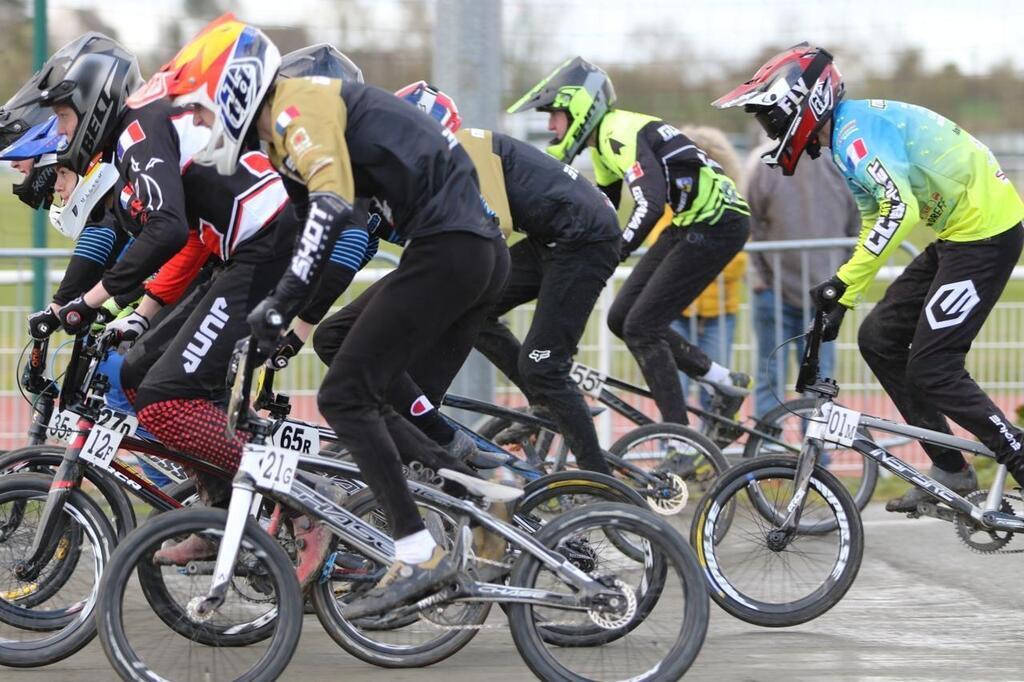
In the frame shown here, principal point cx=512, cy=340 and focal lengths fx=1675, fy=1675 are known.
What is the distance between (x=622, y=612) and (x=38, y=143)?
2.93 m

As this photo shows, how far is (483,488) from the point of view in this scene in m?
5.90

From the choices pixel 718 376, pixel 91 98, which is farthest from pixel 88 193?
pixel 718 376

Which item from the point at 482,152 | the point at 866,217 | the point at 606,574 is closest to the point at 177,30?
the point at 482,152

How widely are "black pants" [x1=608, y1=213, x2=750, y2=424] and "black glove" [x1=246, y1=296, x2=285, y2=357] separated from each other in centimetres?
368

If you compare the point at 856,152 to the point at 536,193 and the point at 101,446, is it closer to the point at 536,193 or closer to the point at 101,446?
the point at 536,193

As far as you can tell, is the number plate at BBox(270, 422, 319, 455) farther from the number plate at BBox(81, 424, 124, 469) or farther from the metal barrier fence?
the metal barrier fence

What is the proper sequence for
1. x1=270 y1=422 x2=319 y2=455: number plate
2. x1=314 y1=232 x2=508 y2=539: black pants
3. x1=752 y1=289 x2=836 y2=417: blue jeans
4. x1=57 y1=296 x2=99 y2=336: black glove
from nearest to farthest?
x1=314 y1=232 x2=508 y2=539: black pants → x1=270 y1=422 x2=319 y2=455: number plate → x1=57 y1=296 x2=99 y2=336: black glove → x1=752 y1=289 x2=836 y2=417: blue jeans

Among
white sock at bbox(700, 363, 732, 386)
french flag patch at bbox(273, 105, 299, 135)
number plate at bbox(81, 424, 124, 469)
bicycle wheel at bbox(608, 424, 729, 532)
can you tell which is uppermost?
french flag patch at bbox(273, 105, 299, 135)

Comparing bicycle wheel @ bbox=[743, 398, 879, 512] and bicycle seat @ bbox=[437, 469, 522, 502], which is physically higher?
bicycle seat @ bbox=[437, 469, 522, 502]

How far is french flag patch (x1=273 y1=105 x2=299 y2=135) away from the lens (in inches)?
212

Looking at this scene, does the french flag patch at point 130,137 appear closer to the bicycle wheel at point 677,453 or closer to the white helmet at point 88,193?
the white helmet at point 88,193

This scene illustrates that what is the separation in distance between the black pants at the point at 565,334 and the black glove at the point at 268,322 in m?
2.43

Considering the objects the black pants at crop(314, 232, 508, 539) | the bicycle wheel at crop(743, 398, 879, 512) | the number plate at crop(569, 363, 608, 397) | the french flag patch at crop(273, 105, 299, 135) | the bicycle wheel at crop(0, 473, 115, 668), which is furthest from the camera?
the bicycle wheel at crop(743, 398, 879, 512)

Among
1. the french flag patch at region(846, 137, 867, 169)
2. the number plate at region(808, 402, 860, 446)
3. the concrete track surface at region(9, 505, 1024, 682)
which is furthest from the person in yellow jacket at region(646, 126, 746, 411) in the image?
the french flag patch at region(846, 137, 867, 169)
